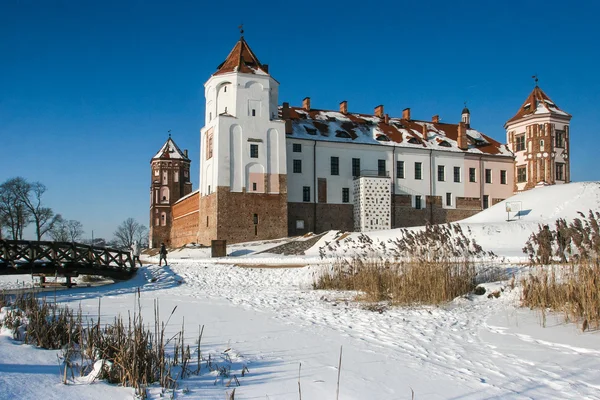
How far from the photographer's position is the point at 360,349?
23.3ft

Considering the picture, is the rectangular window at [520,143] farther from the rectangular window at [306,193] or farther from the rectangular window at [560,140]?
the rectangular window at [306,193]

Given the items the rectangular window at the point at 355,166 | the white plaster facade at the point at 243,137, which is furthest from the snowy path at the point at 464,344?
the rectangular window at the point at 355,166

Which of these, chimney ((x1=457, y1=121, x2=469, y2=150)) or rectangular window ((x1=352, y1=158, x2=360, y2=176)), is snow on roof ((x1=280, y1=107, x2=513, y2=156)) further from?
rectangular window ((x1=352, y1=158, x2=360, y2=176))

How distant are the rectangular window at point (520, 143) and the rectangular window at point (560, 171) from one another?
3.53 meters

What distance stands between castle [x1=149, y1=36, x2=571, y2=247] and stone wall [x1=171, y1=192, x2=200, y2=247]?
0.56ft

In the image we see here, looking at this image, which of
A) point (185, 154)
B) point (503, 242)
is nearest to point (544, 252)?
point (503, 242)

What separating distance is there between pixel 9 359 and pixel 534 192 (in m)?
33.7

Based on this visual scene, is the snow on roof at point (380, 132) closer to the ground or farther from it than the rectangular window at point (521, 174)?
farther from it

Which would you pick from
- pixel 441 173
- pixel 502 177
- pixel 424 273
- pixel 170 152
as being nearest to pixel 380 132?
pixel 441 173

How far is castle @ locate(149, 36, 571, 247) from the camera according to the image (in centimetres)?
3916

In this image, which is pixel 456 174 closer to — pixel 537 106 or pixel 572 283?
pixel 537 106

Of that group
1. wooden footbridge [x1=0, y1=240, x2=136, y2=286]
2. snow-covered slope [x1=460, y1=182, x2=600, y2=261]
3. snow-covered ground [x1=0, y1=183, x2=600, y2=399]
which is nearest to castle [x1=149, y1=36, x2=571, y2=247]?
snow-covered slope [x1=460, y1=182, x2=600, y2=261]

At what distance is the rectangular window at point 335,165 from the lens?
142ft

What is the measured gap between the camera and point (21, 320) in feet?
23.6
